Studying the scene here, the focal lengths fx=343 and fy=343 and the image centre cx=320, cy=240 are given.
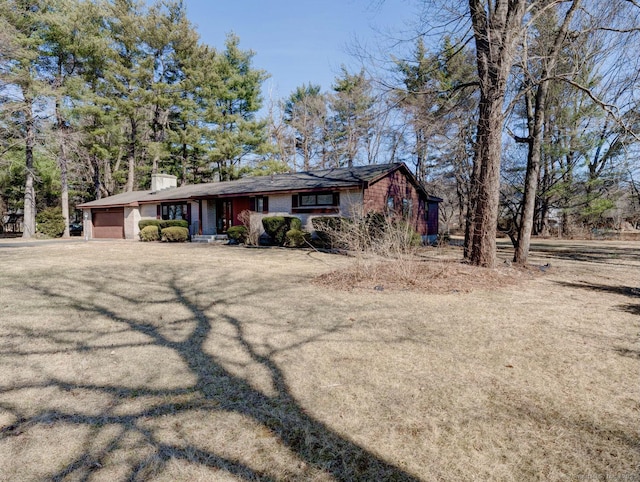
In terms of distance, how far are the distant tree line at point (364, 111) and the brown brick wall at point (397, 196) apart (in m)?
1.96

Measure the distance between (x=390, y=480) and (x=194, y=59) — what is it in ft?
114

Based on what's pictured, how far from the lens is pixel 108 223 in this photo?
85.8 ft

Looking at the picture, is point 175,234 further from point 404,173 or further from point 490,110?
point 490,110

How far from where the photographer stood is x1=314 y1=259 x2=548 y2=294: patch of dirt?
698 cm

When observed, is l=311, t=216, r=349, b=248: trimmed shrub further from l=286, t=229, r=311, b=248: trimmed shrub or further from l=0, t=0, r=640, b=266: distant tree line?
l=0, t=0, r=640, b=266: distant tree line

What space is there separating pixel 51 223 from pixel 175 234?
36.4ft

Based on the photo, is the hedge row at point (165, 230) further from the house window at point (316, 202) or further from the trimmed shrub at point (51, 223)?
the house window at point (316, 202)

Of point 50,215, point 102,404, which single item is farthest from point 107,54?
Result: point 102,404

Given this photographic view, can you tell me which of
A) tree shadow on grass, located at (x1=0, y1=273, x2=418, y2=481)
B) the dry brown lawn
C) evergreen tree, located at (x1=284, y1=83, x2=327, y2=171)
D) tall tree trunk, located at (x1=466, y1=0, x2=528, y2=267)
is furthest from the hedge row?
tall tree trunk, located at (x1=466, y1=0, x2=528, y2=267)

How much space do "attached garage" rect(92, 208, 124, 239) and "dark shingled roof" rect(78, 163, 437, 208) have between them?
0.85 meters

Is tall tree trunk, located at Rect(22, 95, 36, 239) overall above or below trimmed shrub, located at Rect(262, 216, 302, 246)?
above

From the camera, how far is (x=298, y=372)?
3285 millimetres

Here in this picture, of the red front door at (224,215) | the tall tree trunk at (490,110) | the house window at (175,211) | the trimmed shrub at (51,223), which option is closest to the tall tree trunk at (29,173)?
the trimmed shrub at (51,223)

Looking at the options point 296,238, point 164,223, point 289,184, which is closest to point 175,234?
point 164,223
